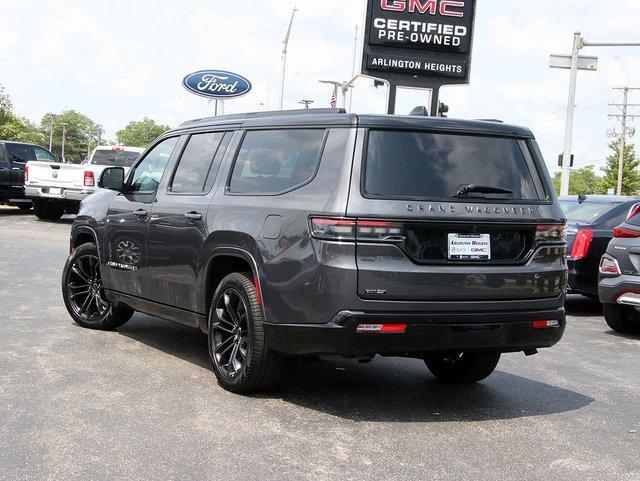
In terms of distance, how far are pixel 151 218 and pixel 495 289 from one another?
2.93 metres

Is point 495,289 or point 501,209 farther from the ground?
point 501,209

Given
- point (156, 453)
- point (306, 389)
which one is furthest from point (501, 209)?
point (156, 453)

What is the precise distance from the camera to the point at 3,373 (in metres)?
6.02

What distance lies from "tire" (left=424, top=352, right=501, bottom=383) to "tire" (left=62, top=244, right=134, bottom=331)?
2.95m

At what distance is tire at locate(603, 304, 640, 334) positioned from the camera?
956 centimetres

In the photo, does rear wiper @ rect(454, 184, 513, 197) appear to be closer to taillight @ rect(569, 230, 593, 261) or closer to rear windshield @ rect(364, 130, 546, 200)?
rear windshield @ rect(364, 130, 546, 200)

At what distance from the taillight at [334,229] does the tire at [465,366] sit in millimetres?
1630

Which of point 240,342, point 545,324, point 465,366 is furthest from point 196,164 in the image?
point 545,324

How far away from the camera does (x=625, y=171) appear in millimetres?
85562

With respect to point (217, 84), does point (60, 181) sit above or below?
below

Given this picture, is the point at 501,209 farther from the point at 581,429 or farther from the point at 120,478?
the point at 120,478

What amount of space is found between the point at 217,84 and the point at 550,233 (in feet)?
72.9

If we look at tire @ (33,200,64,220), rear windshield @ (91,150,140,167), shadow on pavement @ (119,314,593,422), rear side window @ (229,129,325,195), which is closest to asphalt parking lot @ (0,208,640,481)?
shadow on pavement @ (119,314,593,422)

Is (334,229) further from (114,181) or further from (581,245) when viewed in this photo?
(581,245)
